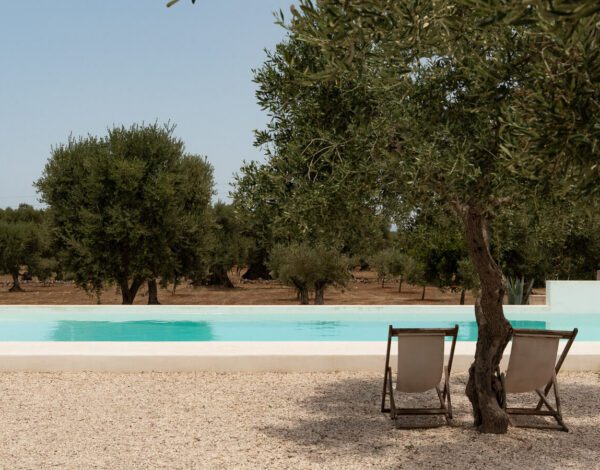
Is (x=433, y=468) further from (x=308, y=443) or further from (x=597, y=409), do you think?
(x=597, y=409)

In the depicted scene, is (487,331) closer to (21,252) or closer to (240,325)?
(240,325)

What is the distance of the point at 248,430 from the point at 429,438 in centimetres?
168

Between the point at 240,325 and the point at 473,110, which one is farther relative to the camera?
the point at 240,325

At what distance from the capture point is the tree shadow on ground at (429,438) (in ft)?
19.6

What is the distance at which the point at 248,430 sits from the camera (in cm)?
679

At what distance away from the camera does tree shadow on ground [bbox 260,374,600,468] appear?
597 cm

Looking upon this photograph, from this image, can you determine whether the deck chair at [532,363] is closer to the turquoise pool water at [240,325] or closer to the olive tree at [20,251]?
the turquoise pool water at [240,325]

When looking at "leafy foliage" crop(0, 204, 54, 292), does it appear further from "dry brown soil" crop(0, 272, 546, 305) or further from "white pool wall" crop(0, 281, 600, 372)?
"white pool wall" crop(0, 281, 600, 372)

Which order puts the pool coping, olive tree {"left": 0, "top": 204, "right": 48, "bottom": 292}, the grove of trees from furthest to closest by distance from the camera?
olive tree {"left": 0, "top": 204, "right": 48, "bottom": 292}
the pool coping
the grove of trees

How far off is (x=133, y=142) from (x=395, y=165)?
61.0ft

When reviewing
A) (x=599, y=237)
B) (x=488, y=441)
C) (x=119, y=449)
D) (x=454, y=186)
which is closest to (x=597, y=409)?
(x=488, y=441)

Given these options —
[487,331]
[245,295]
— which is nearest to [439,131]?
[487,331]

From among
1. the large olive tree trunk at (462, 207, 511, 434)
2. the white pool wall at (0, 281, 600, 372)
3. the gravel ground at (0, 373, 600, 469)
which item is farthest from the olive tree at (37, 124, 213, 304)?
the large olive tree trunk at (462, 207, 511, 434)

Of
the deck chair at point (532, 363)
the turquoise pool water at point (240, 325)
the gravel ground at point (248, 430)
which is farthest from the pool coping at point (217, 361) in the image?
the turquoise pool water at point (240, 325)
